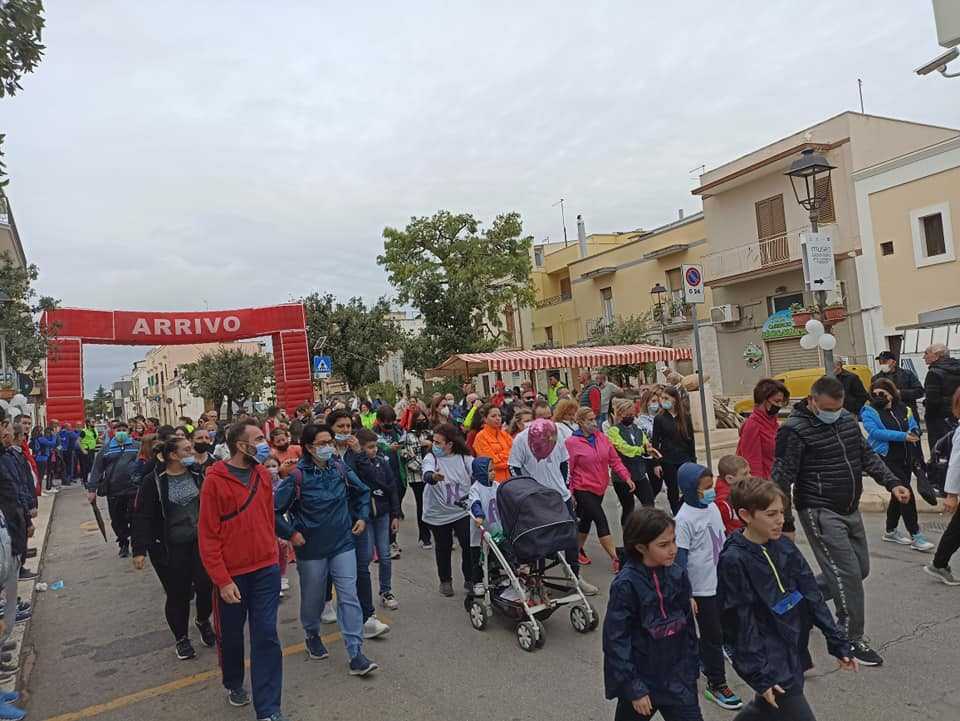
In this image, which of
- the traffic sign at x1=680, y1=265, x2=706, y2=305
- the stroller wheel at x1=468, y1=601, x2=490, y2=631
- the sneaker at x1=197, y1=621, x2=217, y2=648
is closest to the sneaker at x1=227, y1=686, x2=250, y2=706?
the sneaker at x1=197, y1=621, x2=217, y2=648

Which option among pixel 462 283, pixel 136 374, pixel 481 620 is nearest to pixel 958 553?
pixel 481 620

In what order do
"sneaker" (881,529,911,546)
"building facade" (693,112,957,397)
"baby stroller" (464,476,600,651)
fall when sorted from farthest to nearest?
"building facade" (693,112,957,397) → "sneaker" (881,529,911,546) → "baby stroller" (464,476,600,651)

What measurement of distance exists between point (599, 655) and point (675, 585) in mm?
2121

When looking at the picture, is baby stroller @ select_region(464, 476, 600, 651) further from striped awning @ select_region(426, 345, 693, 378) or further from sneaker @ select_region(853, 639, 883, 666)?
striped awning @ select_region(426, 345, 693, 378)

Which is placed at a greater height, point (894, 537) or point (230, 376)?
A: point (230, 376)

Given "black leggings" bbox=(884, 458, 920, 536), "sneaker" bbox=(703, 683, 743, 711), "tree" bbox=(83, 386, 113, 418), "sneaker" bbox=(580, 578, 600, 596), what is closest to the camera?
"sneaker" bbox=(703, 683, 743, 711)

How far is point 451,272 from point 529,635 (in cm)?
2888

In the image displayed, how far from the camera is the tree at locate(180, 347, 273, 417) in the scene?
52.3 metres

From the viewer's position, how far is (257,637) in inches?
167

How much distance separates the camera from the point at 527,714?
13.5 ft

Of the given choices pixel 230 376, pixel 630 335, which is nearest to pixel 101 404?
pixel 230 376

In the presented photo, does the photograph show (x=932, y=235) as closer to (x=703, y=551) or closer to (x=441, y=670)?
(x=703, y=551)

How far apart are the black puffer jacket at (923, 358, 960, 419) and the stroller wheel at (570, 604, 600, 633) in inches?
215

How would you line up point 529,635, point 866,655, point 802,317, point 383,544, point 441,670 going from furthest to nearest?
point 802,317 → point 383,544 → point 529,635 → point 441,670 → point 866,655
